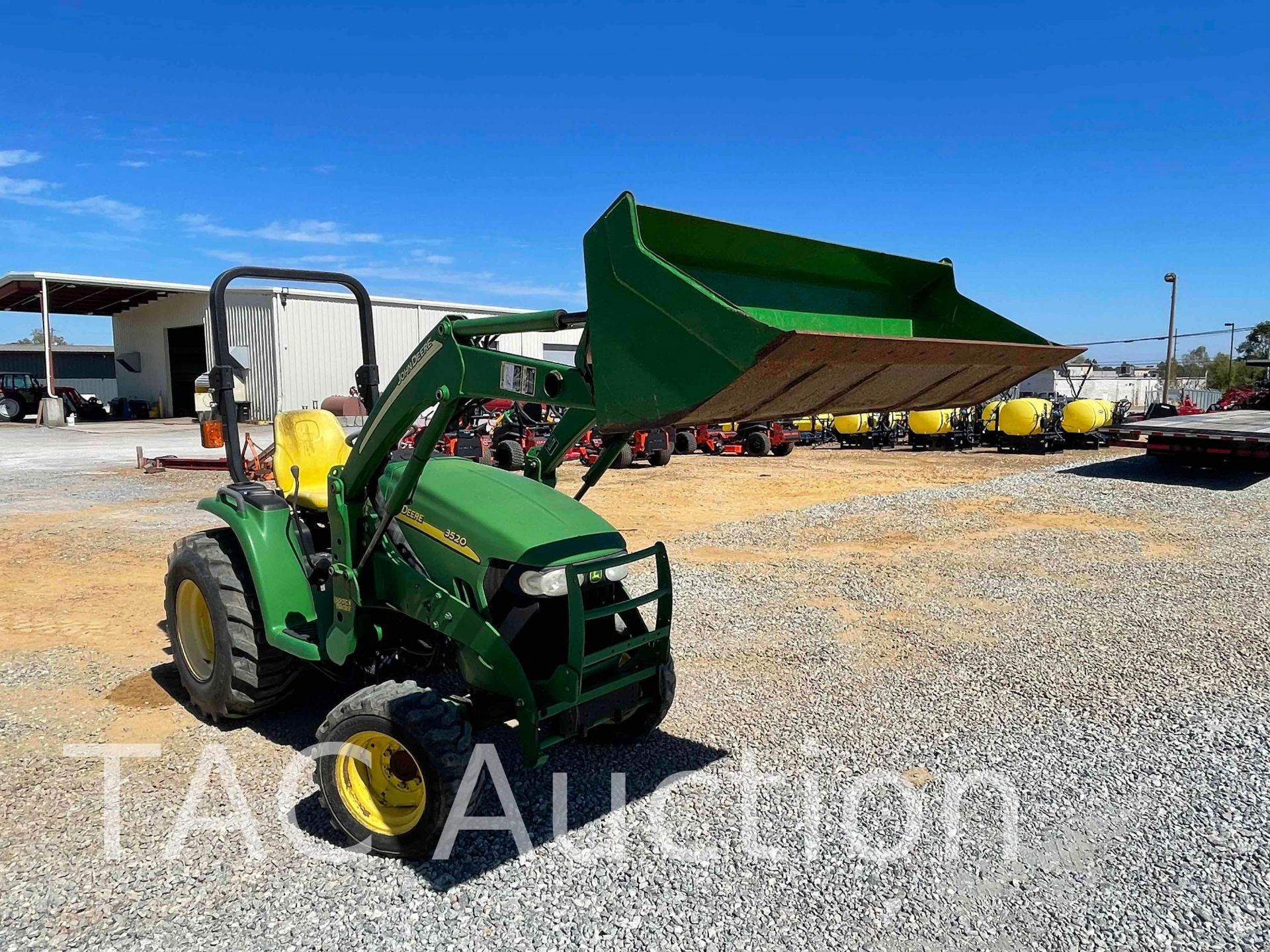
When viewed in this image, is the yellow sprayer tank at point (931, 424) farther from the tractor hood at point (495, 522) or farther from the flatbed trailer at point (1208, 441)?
the tractor hood at point (495, 522)

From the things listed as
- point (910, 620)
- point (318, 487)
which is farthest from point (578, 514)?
point (910, 620)

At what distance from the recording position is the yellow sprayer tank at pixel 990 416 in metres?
21.2

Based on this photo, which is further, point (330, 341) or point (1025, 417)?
point (330, 341)

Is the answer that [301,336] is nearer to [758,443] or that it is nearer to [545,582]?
[758,443]

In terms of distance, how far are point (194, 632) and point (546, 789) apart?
2104 millimetres

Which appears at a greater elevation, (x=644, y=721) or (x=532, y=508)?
(x=532, y=508)

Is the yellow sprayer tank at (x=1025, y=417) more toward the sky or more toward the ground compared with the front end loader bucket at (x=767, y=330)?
more toward the ground

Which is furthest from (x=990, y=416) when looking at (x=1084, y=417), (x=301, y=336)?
(x=301, y=336)

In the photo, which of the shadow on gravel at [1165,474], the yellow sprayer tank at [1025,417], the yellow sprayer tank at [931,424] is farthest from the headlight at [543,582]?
the yellow sprayer tank at [1025,417]

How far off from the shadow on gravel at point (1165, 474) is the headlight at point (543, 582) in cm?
1275

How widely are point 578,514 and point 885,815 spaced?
1.75m

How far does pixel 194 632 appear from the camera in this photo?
Answer: 14.4 feet

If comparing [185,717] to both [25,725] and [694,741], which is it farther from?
[694,741]

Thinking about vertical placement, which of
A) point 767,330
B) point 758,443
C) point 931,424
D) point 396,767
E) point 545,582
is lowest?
point 396,767
